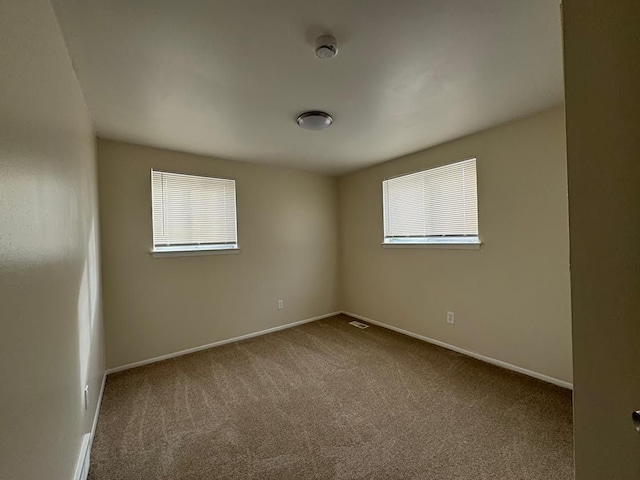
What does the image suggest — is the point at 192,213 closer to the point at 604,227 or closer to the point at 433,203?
the point at 433,203

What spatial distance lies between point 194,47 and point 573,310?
6.46 feet

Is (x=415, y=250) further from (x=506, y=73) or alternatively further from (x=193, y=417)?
(x=193, y=417)

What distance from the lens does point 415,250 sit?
3.39 meters

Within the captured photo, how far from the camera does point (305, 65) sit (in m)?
1.62

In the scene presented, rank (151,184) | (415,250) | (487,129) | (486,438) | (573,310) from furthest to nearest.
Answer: (415,250), (151,184), (487,129), (486,438), (573,310)

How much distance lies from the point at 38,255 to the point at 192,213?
2.33 m

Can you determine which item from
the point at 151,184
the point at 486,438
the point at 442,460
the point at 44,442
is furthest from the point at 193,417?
the point at 151,184

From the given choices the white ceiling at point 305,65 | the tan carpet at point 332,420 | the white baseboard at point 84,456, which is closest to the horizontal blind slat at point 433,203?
the white ceiling at point 305,65

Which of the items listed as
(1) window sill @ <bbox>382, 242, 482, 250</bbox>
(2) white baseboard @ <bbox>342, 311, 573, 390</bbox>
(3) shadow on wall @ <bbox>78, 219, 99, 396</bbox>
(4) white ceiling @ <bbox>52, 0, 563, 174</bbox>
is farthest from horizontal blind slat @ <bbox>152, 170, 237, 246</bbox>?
(2) white baseboard @ <bbox>342, 311, 573, 390</bbox>

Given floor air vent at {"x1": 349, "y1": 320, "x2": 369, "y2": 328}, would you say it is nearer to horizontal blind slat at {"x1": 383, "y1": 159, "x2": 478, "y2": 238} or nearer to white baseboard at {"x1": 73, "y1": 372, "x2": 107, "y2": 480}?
horizontal blind slat at {"x1": 383, "y1": 159, "x2": 478, "y2": 238}

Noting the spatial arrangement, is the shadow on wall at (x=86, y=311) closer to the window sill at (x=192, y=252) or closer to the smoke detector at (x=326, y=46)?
the window sill at (x=192, y=252)

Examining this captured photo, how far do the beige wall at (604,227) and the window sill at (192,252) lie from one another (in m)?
3.26

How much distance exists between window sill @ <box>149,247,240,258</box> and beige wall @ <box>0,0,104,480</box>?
4.58ft

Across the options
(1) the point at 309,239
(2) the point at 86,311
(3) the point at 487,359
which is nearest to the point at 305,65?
(2) the point at 86,311
